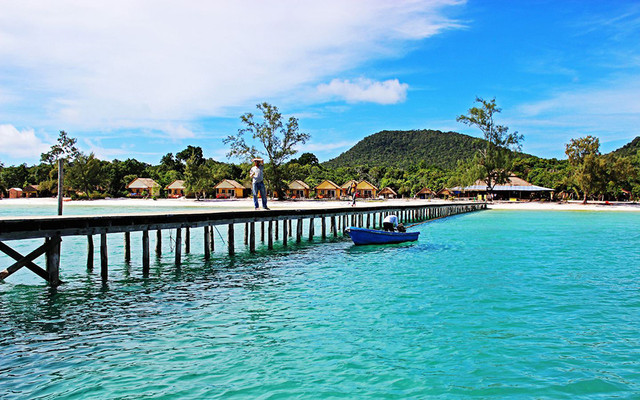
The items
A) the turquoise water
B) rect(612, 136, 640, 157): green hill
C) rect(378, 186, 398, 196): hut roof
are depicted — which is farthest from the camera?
rect(612, 136, 640, 157): green hill

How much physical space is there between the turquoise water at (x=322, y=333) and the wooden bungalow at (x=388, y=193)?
8055 centimetres

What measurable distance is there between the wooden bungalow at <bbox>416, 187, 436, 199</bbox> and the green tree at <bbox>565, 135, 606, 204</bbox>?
27.8 metres

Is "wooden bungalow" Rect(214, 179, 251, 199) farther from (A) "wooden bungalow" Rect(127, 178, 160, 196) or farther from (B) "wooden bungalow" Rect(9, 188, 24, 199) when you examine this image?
(B) "wooden bungalow" Rect(9, 188, 24, 199)

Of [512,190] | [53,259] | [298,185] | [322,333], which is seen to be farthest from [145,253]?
[512,190]

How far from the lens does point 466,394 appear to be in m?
6.46

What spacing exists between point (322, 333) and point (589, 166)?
72.0 m

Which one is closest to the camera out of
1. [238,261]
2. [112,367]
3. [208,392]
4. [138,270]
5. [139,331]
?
[208,392]

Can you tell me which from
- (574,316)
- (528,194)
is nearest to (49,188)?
(528,194)

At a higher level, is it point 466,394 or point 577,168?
point 577,168

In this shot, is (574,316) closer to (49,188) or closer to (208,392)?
(208,392)

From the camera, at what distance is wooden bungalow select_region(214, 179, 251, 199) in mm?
89625

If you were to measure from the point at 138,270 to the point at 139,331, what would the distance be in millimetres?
7383

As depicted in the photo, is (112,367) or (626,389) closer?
(626,389)

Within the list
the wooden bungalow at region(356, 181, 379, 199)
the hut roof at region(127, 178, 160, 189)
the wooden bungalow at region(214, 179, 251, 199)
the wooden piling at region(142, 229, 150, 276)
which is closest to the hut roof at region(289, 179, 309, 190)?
the wooden bungalow at region(214, 179, 251, 199)
